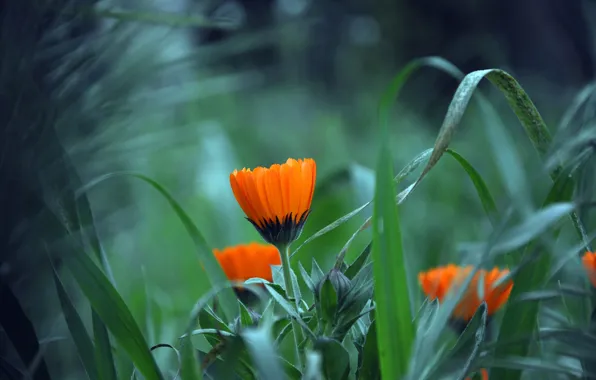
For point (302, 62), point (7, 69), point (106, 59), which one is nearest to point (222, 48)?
point (106, 59)

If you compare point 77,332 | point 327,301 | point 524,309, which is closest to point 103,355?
point 77,332

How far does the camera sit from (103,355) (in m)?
0.40

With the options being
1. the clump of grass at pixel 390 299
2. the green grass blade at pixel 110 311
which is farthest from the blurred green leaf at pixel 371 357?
the green grass blade at pixel 110 311

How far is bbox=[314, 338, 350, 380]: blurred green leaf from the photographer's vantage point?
35cm

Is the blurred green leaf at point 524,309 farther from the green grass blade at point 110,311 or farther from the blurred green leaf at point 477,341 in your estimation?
the green grass blade at point 110,311

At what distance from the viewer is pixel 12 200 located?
1.48ft

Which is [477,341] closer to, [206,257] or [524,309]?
[524,309]

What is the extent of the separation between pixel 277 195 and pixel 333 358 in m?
0.12

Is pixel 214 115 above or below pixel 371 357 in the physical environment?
below

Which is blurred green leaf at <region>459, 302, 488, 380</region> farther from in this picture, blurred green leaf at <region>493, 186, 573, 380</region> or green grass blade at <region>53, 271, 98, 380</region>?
green grass blade at <region>53, 271, 98, 380</region>

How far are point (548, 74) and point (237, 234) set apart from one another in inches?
58.8

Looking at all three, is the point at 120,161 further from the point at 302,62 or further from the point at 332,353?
the point at 302,62

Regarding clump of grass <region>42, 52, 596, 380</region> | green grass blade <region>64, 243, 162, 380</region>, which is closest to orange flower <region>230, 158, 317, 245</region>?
clump of grass <region>42, 52, 596, 380</region>

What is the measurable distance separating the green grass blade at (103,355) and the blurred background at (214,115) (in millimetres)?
35
